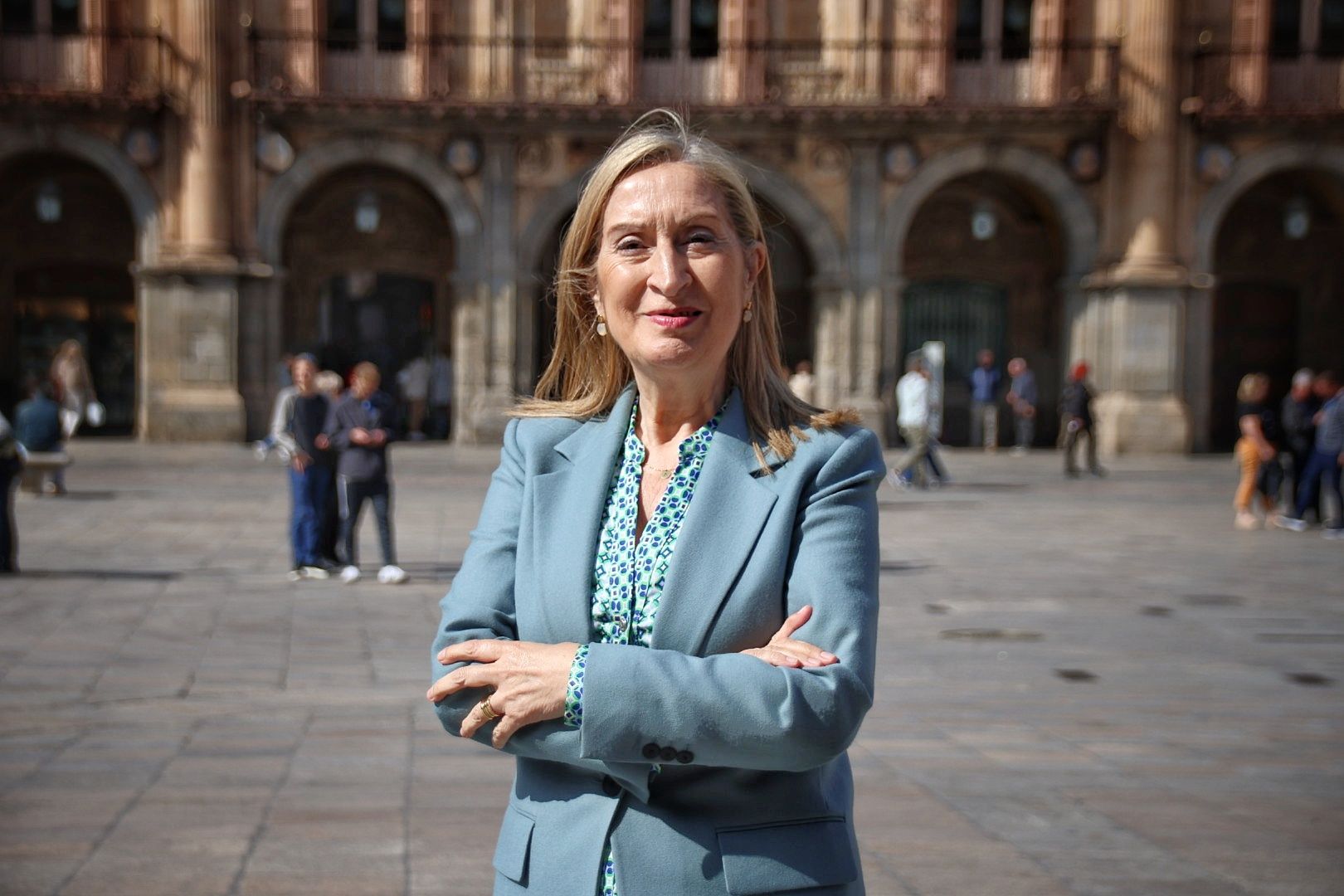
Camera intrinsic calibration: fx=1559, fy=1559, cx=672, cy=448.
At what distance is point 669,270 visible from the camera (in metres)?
2.41

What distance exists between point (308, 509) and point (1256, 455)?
1038cm

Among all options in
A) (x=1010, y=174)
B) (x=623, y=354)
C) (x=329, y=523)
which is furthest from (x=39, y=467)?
(x=1010, y=174)

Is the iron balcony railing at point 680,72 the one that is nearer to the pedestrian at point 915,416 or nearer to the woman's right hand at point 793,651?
the pedestrian at point 915,416

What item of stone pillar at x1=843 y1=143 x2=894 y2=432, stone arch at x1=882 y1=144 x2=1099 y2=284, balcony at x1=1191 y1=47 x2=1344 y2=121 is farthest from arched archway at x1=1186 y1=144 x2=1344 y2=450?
stone pillar at x1=843 y1=143 x2=894 y2=432

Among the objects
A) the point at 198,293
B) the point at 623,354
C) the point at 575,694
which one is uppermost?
the point at 198,293

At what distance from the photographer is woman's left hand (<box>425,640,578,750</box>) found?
7.40 ft

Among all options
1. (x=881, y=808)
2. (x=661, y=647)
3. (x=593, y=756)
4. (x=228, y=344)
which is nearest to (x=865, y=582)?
(x=661, y=647)

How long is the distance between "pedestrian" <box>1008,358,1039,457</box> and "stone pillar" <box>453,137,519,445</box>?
9.23 meters

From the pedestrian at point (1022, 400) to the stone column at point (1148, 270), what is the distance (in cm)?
140

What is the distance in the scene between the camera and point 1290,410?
1773 cm

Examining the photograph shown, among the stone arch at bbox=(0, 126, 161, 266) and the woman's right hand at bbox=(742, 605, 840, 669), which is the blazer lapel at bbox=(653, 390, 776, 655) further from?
the stone arch at bbox=(0, 126, 161, 266)

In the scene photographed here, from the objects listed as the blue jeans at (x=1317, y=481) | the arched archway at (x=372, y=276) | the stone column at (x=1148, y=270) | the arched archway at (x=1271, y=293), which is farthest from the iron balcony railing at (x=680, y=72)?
the blue jeans at (x=1317, y=481)

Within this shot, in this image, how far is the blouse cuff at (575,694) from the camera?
223 cm

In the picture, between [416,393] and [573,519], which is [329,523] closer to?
[573,519]
